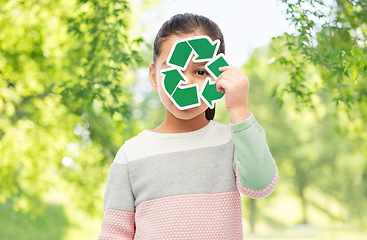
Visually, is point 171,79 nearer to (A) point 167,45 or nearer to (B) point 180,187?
(A) point 167,45

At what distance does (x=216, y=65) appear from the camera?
1.10 meters

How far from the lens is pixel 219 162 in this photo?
3.74 feet

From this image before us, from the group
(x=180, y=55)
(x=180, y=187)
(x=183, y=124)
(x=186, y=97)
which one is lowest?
(x=180, y=187)

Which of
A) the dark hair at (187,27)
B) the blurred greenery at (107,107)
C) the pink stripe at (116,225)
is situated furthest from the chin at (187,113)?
the blurred greenery at (107,107)

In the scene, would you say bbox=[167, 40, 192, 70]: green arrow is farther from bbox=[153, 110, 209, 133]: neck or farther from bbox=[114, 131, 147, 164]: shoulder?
bbox=[114, 131, 147, 164]: shoulder

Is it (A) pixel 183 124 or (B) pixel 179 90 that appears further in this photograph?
(A) pixel 183 124

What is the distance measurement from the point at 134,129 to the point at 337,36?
4370 millimetres

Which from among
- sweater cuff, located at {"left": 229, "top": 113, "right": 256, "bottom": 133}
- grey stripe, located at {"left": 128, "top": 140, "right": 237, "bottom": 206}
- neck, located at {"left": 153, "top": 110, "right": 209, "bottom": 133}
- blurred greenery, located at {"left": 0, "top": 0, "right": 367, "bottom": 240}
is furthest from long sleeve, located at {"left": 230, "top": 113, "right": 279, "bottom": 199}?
blurred greenery, located at {"left": 0, "top": 0, "right": 367, "bottom": 240}

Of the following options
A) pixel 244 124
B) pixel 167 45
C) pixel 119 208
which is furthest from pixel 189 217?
pixel 167 45

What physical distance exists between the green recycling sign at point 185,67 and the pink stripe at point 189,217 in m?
0.32

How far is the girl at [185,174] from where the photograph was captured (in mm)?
1055

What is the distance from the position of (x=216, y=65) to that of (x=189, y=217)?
20.5 inches

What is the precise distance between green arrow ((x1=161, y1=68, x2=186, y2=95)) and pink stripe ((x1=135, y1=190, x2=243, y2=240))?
37 centimetres

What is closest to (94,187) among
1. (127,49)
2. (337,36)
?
(127,49)
